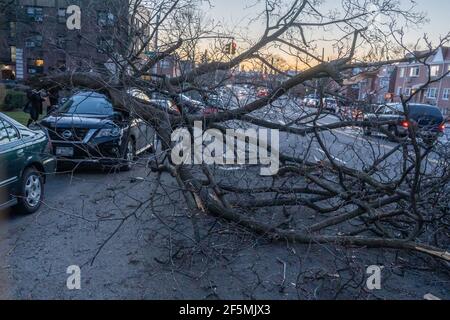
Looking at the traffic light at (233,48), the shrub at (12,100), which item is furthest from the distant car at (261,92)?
the shrub at (12,100)

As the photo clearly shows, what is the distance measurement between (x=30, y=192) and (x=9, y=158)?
659 millimetres

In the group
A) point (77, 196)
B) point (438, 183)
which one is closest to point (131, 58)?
point (77, 196)

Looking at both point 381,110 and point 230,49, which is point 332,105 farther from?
point 230,49

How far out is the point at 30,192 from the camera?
565 cm

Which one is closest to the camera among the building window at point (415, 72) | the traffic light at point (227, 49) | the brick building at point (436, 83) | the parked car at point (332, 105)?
the parked car at point (332, 105)

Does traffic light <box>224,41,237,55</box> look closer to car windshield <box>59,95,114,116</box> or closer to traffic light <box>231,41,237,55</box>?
traffic light <box>231,41,237,55</box>

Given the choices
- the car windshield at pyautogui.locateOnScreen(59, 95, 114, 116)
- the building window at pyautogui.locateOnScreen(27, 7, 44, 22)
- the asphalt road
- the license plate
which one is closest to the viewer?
the asphalt road

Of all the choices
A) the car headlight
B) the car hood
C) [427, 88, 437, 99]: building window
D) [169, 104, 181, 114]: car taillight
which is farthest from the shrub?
[427, 88, 437, 99]: building window

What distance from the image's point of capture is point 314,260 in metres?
4.29

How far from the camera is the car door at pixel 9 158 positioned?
16.6 feet

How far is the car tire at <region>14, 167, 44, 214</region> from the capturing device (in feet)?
17.8

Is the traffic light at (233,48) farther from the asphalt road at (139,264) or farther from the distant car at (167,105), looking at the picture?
the asphalt road at (139,264)

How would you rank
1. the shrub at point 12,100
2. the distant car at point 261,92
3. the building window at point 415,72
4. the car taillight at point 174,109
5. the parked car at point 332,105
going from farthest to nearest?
the building window at point 415,72 < the shrub at point 12,100 < the distant car at point 261,92 < the parked car at point 332,105 < the car taillight at point 174,109
